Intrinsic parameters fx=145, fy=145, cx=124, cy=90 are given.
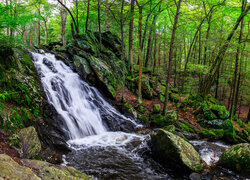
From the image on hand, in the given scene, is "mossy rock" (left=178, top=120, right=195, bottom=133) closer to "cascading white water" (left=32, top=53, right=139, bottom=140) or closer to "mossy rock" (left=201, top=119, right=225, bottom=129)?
"mossy rock" (left=201, top=119, right=225, bottom=129)

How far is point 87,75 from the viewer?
1150cm

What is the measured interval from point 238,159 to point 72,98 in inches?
357

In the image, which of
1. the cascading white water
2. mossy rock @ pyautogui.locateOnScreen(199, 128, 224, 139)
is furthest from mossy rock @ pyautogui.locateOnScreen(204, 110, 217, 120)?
the cascading white water

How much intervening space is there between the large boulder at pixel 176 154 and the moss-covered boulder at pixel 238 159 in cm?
109

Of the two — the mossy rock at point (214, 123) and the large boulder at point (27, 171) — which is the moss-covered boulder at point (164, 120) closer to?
the mossy rock at point (214, 123)

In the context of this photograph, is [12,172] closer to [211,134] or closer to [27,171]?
[27,171]

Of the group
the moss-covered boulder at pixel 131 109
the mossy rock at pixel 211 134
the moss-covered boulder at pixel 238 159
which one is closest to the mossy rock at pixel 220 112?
the mossy rock at pixel 211 134

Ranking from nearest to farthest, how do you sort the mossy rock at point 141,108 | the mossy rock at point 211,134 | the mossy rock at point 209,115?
the mossy rock at point 211,134
the mossy rock at point 209,115
the mossy rock at point 141,108

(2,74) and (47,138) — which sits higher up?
(2,74)

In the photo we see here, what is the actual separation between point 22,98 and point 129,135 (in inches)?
230

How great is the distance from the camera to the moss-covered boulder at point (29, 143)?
4.22 meters

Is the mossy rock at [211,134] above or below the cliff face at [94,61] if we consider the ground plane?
below

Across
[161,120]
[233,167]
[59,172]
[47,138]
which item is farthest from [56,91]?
[233,167]

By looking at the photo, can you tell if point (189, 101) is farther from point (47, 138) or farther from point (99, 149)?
point (47, 138)
